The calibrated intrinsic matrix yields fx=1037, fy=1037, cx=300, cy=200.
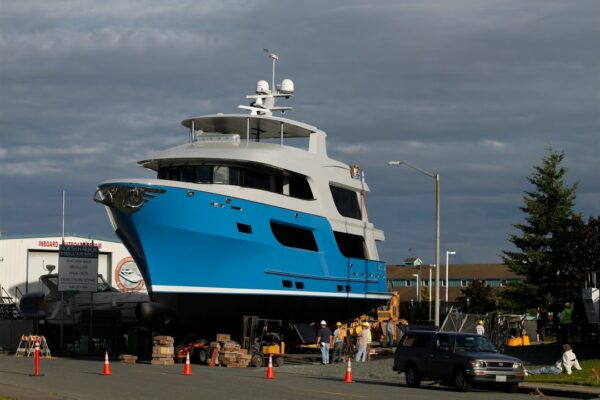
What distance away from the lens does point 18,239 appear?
189 ft

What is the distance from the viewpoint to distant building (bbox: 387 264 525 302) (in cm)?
11944

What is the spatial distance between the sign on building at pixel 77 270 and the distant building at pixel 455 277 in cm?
7406

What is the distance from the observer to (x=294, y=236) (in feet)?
124

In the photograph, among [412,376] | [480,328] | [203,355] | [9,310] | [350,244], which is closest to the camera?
[412,376]

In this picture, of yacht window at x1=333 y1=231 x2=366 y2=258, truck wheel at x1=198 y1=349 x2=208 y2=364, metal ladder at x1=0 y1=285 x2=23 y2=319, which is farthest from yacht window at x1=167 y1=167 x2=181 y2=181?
metal ladder at x1=0 y1=285 x2=23 y2=319

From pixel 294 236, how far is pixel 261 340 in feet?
13.7

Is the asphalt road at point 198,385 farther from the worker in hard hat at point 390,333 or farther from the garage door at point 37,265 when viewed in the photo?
the garage door at point 37,265

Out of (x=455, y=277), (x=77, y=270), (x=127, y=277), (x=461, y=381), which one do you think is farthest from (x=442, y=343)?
(x=455, y=277)

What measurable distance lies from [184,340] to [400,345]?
12.0 meters

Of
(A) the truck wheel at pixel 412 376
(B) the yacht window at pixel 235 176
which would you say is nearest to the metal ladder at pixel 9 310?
(B) the yacht window at pixel 235 176

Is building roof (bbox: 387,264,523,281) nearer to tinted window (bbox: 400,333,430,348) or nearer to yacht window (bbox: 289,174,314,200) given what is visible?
yacht window (bbox: 289,174,314,200)

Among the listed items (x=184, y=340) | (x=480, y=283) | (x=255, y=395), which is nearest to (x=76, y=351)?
(x=184, y=340)

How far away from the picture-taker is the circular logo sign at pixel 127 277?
60.6 metres

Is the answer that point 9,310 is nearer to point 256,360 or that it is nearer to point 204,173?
point 204,173
